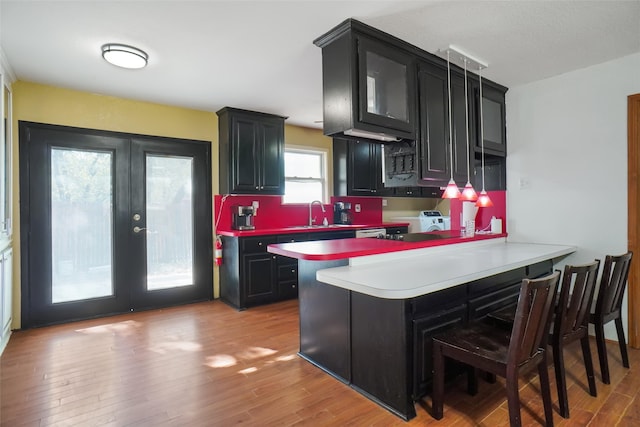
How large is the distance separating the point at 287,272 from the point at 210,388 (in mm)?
2241

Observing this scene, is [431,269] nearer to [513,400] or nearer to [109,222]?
[513,400]

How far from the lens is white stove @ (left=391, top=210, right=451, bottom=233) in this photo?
6.07 metres

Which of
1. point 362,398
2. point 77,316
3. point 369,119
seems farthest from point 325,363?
point 77,316

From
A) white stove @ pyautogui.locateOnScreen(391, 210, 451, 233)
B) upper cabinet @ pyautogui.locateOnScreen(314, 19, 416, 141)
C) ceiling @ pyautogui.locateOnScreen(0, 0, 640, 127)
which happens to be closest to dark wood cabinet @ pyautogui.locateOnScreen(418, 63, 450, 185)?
upper cabinet @ pyautogui.locateOnScreen(314, 19, 416, 141)

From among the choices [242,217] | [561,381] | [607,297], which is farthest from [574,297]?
[242,217]

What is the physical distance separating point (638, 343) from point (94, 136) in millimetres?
5528

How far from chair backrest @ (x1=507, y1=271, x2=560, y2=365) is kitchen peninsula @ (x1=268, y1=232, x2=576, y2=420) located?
1.35 ft

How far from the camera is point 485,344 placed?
1.84m

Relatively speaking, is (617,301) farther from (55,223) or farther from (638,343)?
(55,223)

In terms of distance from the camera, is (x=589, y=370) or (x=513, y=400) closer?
(x=513, y=400)

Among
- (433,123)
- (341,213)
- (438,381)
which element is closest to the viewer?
(438,381)

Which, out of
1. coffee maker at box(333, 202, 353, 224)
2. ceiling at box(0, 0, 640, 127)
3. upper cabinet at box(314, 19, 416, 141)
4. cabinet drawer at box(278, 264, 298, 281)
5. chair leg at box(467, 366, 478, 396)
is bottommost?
chair leg at box(467, 366, 478, 396)

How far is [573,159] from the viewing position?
324 cm

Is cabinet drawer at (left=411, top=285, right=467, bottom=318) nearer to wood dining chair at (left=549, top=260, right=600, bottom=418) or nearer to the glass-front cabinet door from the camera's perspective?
wood dining chair at (left=549, top=260, right=600, bottom=418)
